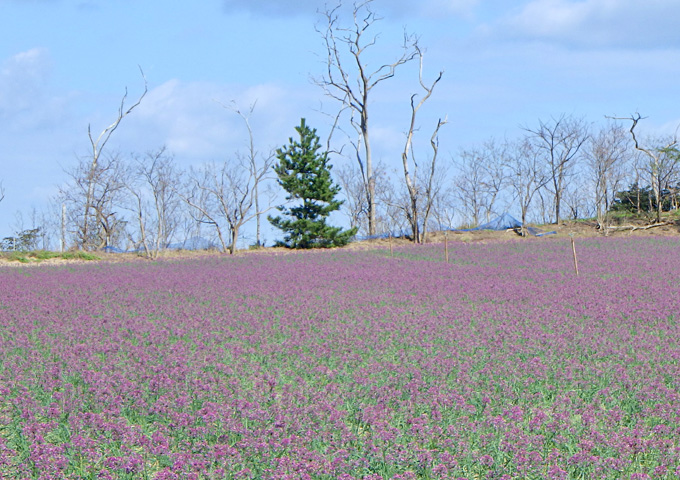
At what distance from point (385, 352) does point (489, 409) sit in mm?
2975

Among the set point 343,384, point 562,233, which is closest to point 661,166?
point 562,233

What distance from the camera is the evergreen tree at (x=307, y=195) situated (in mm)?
40156

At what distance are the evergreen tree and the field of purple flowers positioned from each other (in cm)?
2220

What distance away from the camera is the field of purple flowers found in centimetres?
554

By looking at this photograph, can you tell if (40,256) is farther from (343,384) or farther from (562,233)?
(343,384)

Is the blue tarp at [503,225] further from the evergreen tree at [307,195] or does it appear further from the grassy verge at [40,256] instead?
the grassy verge at [40,256]

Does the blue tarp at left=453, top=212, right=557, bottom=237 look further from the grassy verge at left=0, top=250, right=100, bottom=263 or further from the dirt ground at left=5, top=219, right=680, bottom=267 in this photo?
the grassy verge at left=0, top=250, right=100, bottom=263

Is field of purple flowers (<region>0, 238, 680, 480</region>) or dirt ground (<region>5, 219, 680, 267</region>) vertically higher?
dirt ground (<region>5, 219, 680, 267</region>)

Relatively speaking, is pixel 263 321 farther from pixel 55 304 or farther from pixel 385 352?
pixel 55 304

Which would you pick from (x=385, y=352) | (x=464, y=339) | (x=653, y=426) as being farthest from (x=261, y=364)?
(x=653, y=426)

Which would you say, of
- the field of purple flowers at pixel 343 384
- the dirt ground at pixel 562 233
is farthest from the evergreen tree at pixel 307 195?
the field of purple flowers at pixel 343 384

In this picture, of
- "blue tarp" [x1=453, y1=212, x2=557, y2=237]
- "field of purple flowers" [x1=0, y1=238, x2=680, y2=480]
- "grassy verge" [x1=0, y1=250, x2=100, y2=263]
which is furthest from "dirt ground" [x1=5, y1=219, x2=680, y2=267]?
"field of purple flowers" [x1=0, y1=238, x2=680, y2=480]

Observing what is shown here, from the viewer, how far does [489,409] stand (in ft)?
23.2

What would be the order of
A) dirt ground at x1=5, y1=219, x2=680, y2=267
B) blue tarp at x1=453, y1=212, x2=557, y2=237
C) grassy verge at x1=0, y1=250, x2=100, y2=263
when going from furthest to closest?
blue tarp at x1=453, y1=212, x2=557, y2=237 → dirt ground at x1=5, y1=219, x2=680, y2=267 → grassy verge at x1=0, y1=250, x2=100, y2=263
